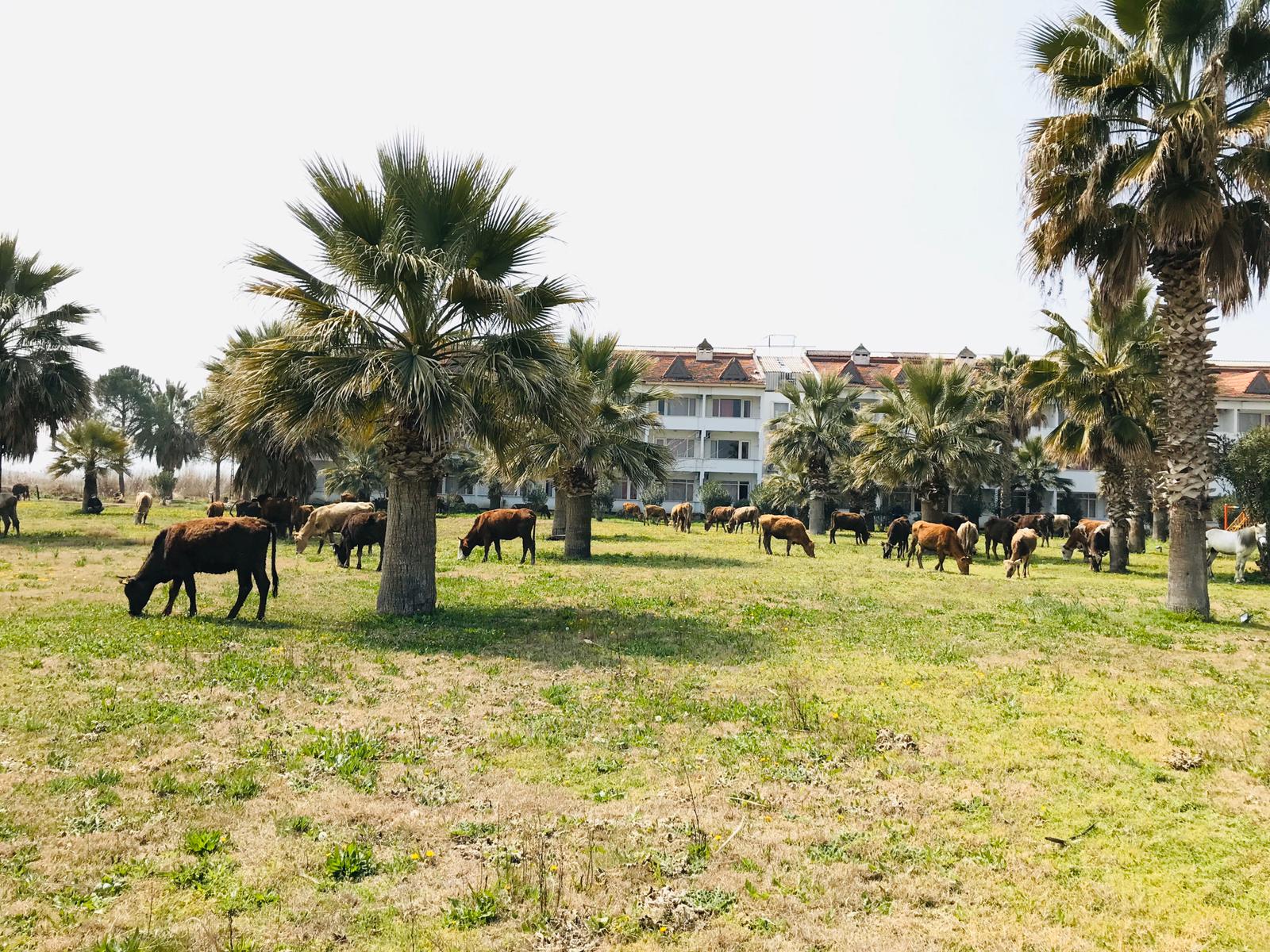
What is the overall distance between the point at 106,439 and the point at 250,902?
52866mm

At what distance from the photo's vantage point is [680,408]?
212ft

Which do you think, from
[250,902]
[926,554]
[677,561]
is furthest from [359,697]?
[926,554]

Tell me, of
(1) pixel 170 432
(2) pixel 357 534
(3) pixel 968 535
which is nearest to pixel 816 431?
(3) pixel 968 535

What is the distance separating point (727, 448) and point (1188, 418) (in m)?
49.8

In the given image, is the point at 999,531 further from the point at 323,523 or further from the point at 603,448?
the point at 323,523

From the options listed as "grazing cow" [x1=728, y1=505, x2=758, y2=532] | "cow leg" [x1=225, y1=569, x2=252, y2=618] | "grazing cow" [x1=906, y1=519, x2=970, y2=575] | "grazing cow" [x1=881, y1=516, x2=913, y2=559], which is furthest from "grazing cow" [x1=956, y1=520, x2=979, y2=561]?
"cow leg" [x1=225, y1=569, x2=252, y2=618]

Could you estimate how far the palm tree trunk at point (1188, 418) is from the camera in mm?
14984

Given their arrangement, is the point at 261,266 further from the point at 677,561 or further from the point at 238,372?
the point at 677,561

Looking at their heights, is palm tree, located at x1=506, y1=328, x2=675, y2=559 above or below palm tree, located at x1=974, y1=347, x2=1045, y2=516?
below

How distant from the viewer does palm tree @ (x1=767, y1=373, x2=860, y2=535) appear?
4081 centimetres

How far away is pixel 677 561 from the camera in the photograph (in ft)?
83.1

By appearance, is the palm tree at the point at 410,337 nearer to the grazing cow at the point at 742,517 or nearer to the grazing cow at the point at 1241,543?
the grazing cow at the point at 1241,543

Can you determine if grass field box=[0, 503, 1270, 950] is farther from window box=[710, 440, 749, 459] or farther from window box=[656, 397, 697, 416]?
window box=[710, 440, 749, 459]

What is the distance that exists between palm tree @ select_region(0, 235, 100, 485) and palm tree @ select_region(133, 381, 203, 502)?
87.7ft
